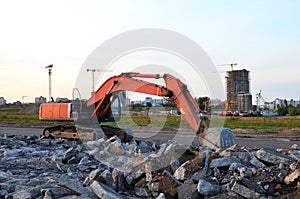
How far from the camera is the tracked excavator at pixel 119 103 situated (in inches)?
458

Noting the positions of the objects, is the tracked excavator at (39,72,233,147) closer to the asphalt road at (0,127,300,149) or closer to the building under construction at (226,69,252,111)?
the asphalt road at (0,127,300,149)

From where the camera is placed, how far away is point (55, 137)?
→ 614 inches

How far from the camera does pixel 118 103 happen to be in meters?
15.0

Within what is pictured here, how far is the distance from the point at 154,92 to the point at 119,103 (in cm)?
256

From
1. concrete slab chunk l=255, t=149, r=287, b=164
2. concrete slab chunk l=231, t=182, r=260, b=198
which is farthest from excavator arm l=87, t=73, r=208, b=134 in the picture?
concrete slab chunk l=231, t=182, r=260, b=198

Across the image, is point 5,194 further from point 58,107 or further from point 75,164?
point 58,107

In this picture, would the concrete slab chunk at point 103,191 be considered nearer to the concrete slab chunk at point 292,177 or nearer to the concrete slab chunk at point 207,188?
the concrete slab chunk at point 207,188

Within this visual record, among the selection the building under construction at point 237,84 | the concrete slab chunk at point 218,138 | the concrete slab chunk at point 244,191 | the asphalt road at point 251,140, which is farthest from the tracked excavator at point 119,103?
the building under construction at point 237,84

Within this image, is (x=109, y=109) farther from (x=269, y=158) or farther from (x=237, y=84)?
(x=237, y=84)

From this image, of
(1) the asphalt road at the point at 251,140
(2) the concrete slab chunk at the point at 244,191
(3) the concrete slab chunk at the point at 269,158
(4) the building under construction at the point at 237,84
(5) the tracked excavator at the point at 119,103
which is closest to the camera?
(2) the concrete slab chunk at the point at 244,191

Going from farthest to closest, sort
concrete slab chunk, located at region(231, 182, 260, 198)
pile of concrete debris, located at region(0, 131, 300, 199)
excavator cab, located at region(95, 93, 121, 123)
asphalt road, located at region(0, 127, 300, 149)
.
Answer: asphalt road, located at region(0, 127, 300, 149)
excavator cab, located at region(95, 93, 121, 123)
pile of concrete debris, located at region(0, 131, 300, 199)
concrete slab chunk, located at region(231, 182, 260, 198)

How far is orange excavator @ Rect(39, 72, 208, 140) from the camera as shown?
11.6 metres

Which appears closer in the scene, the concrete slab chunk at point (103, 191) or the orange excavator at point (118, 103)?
the concrete slab chunk at point (103, 191)

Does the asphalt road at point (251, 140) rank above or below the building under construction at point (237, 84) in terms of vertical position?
below
